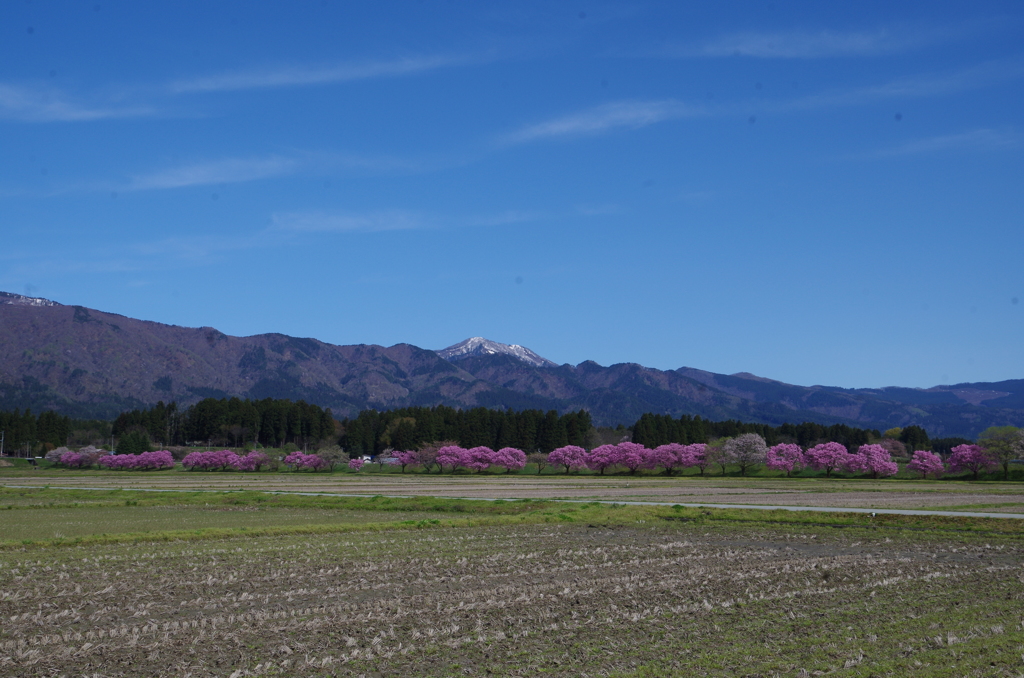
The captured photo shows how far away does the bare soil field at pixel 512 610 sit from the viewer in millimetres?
12039

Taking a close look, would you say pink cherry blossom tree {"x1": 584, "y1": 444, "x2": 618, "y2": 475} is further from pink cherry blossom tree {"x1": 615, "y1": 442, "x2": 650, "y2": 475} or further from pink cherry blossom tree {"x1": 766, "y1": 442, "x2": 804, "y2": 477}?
pink cherry blossom tree {"x1": 766, "y1": 442, "x2": 804, "y2": 477}

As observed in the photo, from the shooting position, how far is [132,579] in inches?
780

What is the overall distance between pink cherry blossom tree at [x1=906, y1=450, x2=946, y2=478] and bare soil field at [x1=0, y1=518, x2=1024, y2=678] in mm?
90434

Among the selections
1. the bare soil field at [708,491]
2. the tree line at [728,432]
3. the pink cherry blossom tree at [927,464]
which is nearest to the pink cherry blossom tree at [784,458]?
the pink cherry blossom tree at [927,464]

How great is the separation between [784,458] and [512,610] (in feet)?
370

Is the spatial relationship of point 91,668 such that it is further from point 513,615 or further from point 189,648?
point 513,615

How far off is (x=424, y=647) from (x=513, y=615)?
2.87 metres

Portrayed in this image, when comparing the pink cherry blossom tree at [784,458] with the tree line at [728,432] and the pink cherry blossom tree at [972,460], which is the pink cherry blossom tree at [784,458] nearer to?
the pink cherry blossom tree at [972,460]

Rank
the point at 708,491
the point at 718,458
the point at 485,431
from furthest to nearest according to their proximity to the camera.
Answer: the point at 485,431 → the point at 718,458 → the point at 708,491

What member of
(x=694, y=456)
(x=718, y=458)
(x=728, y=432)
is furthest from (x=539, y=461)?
(x=728, y=432)

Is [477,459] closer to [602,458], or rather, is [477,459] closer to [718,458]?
[602,458]

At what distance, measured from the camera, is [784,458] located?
120938 mm

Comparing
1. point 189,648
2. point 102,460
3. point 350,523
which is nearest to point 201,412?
point 102,460

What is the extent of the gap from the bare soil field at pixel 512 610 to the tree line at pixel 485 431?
407ft
